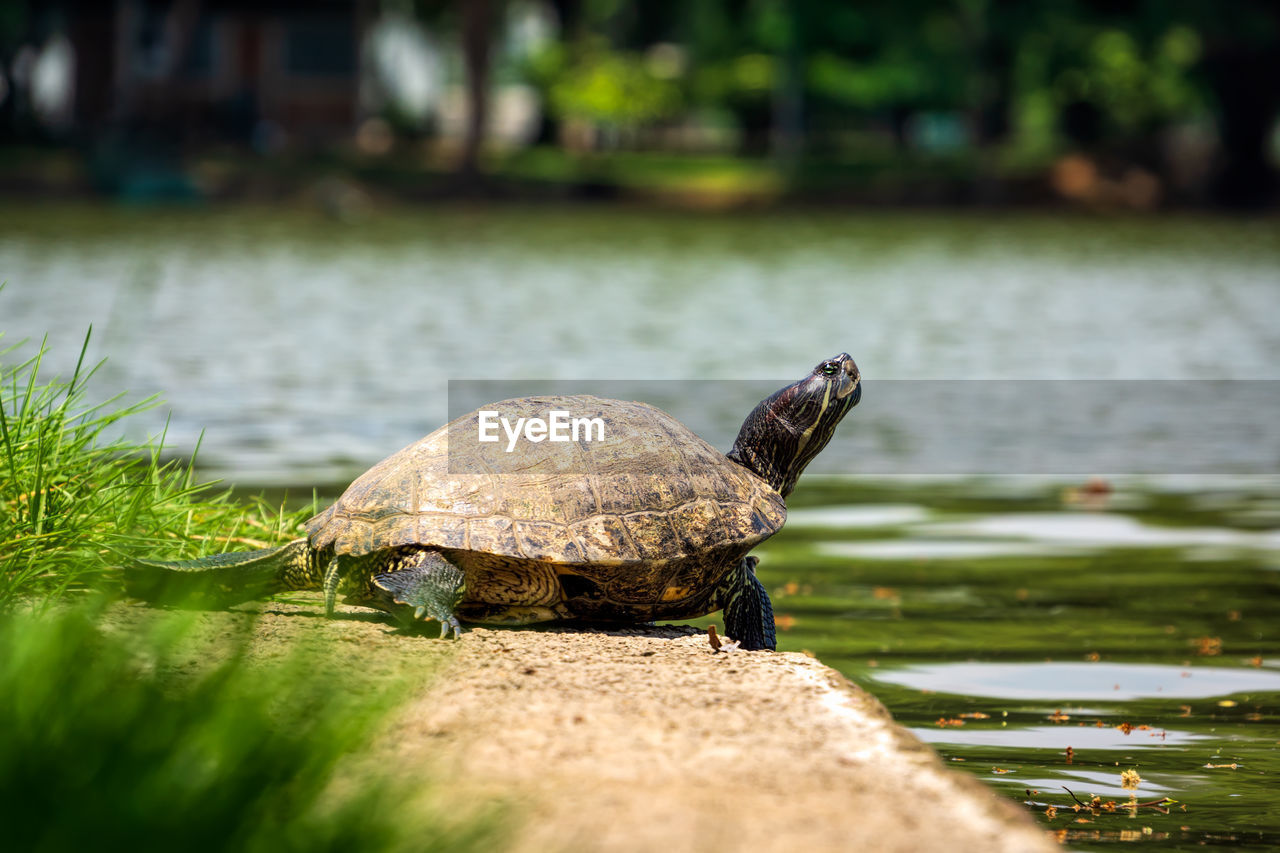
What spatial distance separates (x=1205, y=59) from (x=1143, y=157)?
4114 millimetres

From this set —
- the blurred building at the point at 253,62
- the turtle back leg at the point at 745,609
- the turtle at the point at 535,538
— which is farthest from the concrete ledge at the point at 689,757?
the blurred building at the point at 253,62

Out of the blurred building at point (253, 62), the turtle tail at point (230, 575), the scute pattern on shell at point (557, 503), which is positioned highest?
the blurred building at point (253, 62)

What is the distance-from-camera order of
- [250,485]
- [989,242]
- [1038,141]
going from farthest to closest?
[1038,141]
[989,242]
[250,485]

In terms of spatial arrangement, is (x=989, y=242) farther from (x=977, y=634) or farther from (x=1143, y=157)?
(x=977, y=634)

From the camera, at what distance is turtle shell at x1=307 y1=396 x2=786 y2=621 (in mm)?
6648

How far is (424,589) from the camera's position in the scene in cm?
653

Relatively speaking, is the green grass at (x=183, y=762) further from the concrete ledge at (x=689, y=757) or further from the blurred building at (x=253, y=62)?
the blurred building at (x=253, y=62)

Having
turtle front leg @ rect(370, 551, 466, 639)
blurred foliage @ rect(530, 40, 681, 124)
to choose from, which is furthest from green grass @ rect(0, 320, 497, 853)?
blurred foliage @ rect(530, 40, 681, 124)

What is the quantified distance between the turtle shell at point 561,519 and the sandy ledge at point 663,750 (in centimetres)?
30

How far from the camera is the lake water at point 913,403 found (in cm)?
739

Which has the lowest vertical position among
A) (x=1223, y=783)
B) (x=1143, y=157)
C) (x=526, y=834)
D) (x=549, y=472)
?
(x=1223, y=783)

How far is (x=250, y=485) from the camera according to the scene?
468 inches

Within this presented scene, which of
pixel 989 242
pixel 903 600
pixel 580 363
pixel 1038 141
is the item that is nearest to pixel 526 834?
pixel 903 600

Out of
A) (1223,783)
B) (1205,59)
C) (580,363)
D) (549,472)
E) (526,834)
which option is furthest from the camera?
(1205,59)
